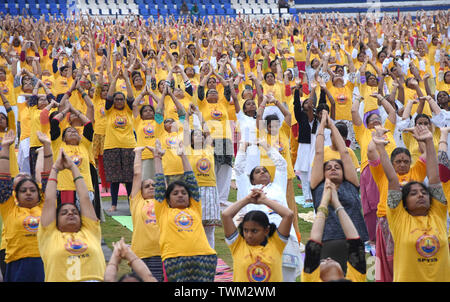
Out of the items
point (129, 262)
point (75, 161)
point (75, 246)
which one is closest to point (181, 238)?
point (75, 246)

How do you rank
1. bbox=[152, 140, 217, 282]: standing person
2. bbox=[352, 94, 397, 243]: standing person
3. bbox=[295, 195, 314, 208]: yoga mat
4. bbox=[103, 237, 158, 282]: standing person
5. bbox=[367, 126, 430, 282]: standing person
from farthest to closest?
bbox=[295, 195, 314, 208]: yoga mat, bbox=[352, 94, 397, 243]: standing person, bbox=[367, 126, 430, 282]: standing person, bbox=[152, 140, 217, 282]: standing person, bbox=[103, 237, 158, 282]: standing person

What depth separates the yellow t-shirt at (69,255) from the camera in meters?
4.57

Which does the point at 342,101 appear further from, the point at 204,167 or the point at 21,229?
the point at 21,229

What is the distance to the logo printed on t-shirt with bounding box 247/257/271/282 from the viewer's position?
4.49 m

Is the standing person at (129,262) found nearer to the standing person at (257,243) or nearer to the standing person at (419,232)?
the standing person at (257,243)

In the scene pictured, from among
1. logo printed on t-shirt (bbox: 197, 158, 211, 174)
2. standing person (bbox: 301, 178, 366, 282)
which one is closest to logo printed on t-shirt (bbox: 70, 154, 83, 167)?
logo printed on t-shirt (bbox: 197, 158, 211, 174)

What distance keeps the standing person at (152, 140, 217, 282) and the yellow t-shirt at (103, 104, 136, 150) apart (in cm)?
363

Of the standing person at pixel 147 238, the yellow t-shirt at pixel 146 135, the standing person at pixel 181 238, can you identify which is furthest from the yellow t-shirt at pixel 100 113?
the standing person at pixel 181 238

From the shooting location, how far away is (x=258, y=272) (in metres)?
4.50

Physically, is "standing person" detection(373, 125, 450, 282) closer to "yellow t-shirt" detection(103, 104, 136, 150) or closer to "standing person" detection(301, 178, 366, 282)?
"standing person" detection(301, 178, 366, 282)

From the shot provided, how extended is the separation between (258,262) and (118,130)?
4782 millimetres

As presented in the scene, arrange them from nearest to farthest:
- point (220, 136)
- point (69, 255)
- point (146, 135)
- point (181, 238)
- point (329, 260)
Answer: point (329, 260)
point (69, 255)
point (181, 238)
point (146, 135)
point (220, 136)

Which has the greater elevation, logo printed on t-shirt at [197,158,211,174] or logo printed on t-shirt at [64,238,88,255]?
logo printed on t-shirt at [197,158,211,174]

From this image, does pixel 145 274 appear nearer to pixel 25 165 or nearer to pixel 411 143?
pixel 411 143
